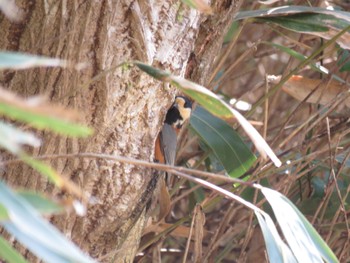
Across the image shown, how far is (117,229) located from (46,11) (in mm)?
548

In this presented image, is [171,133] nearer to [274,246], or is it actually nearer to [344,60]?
[344,60]

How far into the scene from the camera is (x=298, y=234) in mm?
1294

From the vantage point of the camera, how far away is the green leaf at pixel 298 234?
127 cm

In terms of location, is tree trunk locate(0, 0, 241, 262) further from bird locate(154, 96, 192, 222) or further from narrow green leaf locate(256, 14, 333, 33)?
bird locate(154, 96, 192, 222)

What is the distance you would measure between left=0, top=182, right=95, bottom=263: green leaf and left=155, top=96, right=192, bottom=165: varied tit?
60.6 inches

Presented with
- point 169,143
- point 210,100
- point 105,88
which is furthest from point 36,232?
point 169,143

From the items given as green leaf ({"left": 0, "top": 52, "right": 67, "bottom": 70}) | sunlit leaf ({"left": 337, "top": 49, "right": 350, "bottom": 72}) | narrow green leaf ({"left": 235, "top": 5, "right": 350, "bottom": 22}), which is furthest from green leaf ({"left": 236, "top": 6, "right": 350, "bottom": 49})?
green leaf ({"left": 0, "top": 52, "right": 67, "bottom": 70})

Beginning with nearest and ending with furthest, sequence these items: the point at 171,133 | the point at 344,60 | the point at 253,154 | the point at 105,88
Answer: the point at 105,88 → the point at 253,154 → the point at 344,60 → the point at 171,133

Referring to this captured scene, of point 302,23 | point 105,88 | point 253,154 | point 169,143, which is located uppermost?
point 302,23

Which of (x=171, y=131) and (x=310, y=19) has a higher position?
(x=310, y=19)

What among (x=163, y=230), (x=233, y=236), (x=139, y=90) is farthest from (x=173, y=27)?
(x=233, y=236)

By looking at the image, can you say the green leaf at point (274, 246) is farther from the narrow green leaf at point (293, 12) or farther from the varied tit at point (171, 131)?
the varied tit at point (171, 131)

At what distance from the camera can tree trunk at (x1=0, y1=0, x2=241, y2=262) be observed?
63.7 inches

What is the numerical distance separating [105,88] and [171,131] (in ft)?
3.12
